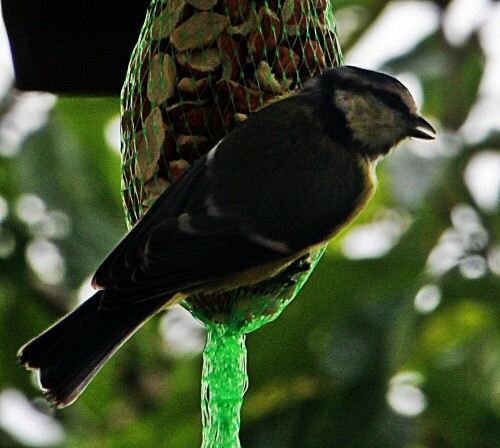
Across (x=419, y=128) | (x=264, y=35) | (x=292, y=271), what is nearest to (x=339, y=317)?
(x=292, y=271)

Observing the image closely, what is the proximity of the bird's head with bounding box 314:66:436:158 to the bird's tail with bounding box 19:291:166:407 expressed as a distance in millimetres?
560

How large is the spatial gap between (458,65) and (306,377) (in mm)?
1434

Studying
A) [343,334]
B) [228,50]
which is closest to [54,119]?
[343,334]

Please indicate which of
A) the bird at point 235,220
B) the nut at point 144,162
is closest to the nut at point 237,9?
the bird at point 235,220

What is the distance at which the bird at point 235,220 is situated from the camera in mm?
2158

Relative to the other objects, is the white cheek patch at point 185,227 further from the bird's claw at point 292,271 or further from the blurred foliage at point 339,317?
the blurred foliage at point 339,317

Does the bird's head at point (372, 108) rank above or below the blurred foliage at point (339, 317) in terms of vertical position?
above

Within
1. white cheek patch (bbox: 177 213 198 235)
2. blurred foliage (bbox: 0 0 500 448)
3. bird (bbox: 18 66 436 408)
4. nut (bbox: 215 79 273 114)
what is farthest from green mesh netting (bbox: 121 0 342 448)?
blurred foliage (bbox: 0 0 500 448)

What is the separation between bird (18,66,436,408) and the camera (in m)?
2.16

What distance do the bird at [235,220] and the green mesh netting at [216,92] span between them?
10cm

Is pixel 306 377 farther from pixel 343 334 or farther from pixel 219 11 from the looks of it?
pixel 219 11

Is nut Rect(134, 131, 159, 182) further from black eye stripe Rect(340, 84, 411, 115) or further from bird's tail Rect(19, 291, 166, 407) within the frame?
black eye stripe Rect(340, 84, 411, 115)

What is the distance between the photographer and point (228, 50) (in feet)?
7.77

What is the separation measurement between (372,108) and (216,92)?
33 cm
